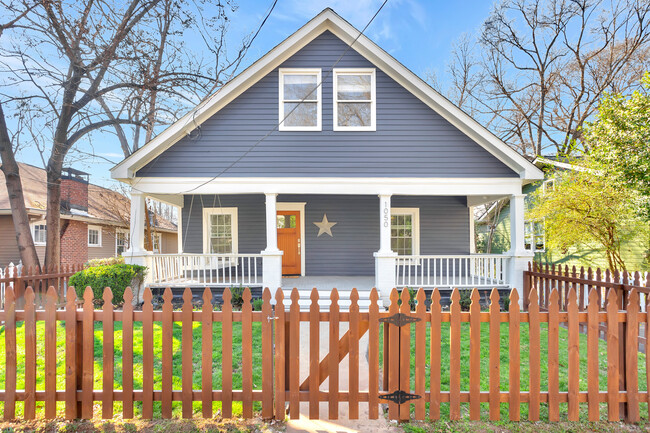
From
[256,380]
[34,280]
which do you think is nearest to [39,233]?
[34,280]

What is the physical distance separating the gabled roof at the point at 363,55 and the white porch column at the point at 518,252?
0.67 m

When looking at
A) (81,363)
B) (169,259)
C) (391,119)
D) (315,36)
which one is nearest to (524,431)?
(81,363)

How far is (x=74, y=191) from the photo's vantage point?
17.2 meters

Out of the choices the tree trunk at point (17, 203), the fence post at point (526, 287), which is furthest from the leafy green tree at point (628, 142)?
the tree trunk at point (17, 203)

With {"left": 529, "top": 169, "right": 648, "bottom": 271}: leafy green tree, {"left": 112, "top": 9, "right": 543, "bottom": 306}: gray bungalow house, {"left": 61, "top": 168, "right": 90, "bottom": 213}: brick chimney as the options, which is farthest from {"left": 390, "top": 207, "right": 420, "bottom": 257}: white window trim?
{"left": 61, "top": 168, "right": 90, "bottom": 213}: brick chimney

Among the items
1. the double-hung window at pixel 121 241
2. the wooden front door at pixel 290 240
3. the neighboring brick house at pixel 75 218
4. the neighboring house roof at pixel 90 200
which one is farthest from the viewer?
the double-hung window at pixel 121 241

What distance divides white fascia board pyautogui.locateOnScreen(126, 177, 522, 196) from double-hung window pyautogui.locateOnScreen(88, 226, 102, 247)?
12.7m

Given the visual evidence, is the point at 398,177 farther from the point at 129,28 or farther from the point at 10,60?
the point at 10,60

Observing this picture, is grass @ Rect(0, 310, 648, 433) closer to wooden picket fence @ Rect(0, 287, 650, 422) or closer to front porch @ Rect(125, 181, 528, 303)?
wooden picket fence @ Rect(0, 287, 650, 422)

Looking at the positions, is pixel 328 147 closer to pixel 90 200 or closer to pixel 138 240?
pixel 138 240

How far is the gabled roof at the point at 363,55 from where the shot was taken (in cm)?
795

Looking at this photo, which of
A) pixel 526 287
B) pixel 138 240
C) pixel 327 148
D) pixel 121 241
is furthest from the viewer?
pixel 121 241

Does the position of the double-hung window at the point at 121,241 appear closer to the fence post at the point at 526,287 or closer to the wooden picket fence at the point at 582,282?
the fence post at the point at 526,287

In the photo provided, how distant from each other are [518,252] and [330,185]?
4.82 m
